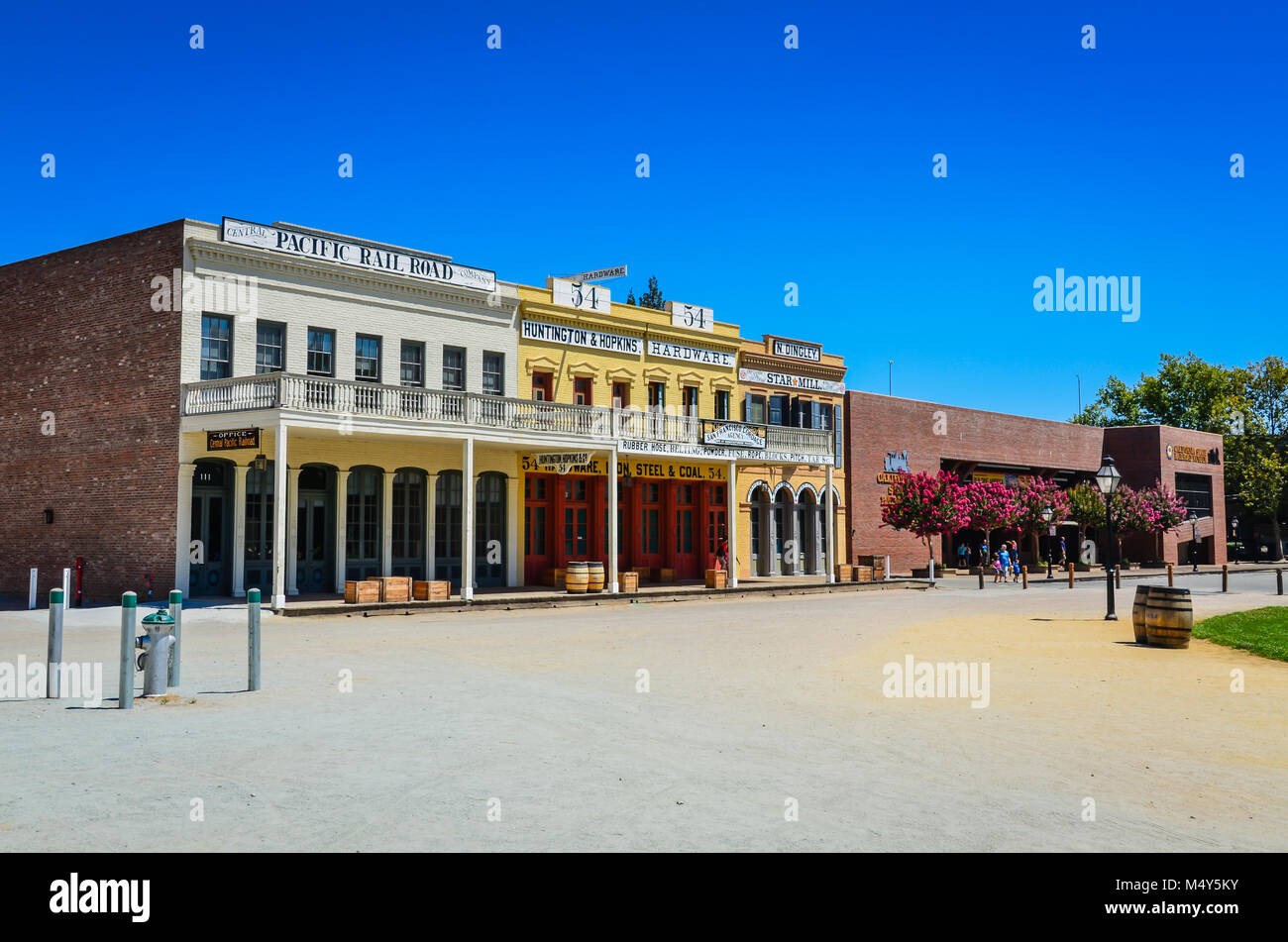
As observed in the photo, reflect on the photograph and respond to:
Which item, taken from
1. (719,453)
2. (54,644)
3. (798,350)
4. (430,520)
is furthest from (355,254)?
(798,350)

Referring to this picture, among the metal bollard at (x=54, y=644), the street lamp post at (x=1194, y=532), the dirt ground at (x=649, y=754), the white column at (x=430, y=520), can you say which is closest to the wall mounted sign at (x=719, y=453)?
the white column at (x=430, y=520)

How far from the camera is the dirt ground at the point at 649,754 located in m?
5.93

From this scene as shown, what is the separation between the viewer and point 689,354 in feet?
117

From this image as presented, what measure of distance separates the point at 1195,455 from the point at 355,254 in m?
58.2

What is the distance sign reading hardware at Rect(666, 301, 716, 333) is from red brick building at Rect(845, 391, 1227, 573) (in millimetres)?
9188

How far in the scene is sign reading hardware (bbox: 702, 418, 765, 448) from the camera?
32656mm

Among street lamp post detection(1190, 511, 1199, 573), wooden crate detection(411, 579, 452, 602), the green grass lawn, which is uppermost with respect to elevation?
street lamp post detection(1190, 511, 1199, 573)

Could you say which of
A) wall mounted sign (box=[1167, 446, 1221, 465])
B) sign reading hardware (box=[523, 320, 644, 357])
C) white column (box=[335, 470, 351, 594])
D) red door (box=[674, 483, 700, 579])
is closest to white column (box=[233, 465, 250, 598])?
white column (box=[335, 470, 351, 594])

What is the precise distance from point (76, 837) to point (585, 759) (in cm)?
347

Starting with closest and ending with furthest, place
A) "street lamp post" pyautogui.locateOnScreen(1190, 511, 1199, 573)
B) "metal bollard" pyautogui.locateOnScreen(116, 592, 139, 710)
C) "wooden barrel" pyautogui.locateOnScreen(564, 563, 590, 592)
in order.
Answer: "metal bollard" pyautogui.locateOnScreen(116, 592, 139, 710) → "wooden barrel" pyautogui.locateOnScreen(564, 563, 590, 592) → "street lamp post" pyautogui.locateOnScreen(1190, 511, 1199, 573)

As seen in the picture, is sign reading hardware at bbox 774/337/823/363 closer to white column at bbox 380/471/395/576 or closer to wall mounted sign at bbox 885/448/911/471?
wall mounted sign at bbox 885/448/911/471

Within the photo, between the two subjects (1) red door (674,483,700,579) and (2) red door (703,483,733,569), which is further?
(2) red door (703,483,733,569)
